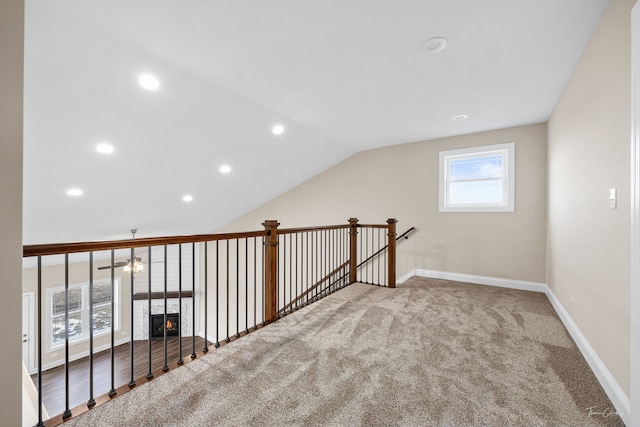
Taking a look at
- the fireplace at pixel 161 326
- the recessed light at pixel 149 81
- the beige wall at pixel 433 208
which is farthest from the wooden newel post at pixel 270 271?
the fireplace at pixel 161 326

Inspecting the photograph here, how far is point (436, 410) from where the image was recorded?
5.17ft

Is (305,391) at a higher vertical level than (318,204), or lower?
lower

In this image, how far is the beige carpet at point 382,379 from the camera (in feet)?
4.98

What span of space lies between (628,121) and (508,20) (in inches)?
39.2

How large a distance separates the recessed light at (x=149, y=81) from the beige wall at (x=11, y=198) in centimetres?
129

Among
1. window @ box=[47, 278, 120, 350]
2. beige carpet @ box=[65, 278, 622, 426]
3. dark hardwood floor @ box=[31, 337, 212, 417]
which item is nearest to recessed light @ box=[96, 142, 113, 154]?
beige carpet @ box=[65, 278, 622, 426]

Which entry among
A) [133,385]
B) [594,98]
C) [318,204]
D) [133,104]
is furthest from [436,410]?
[318,204]

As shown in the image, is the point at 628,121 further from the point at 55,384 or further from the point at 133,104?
the point at 55,384

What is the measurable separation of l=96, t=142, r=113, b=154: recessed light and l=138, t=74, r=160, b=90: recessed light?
96 cm

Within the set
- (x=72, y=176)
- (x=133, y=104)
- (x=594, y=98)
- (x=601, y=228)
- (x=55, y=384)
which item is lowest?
(x=55, y=384)

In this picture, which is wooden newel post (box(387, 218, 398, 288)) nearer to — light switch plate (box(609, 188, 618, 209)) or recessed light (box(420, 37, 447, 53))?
recessed light (box(420, 37, 447, 53))

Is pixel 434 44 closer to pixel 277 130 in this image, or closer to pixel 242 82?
pixel 242 82

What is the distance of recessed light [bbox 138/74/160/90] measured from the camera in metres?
2.53

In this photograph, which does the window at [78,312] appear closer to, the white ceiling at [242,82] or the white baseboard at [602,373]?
the white ceiling at [242,82]
